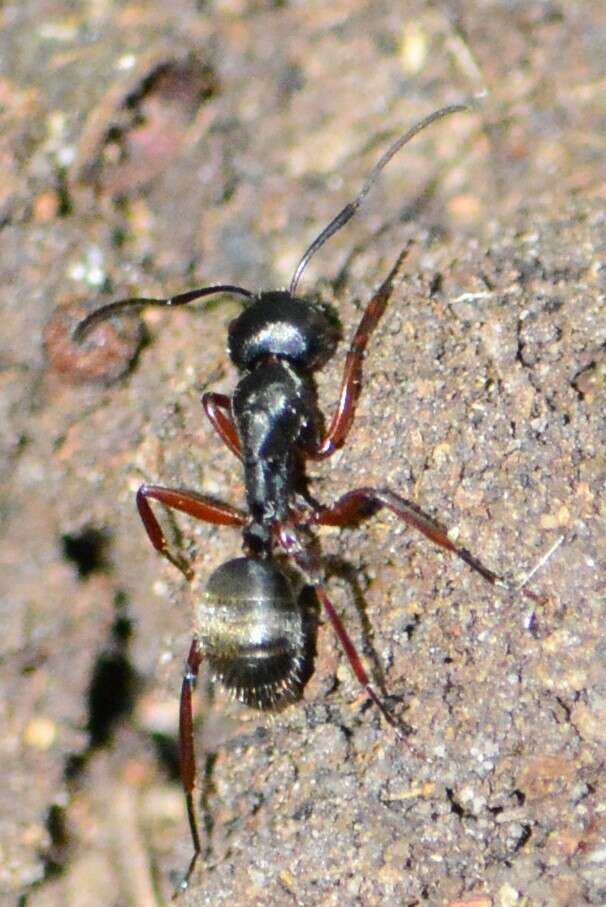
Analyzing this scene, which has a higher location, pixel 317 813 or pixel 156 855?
pixel 156 855

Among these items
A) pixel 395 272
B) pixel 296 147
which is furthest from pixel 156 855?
pixel 296 147

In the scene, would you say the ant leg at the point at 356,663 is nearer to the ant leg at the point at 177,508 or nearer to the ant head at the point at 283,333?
the ant leg at the point at 177,508

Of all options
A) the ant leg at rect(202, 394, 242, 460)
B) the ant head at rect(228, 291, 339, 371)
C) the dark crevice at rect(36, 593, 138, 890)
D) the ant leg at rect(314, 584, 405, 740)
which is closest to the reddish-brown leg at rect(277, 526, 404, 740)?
the ant leg at rect(314, 584, 405, 740)

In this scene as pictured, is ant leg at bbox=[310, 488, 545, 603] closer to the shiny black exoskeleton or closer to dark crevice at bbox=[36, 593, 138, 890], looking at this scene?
the shiny black exoskeleton

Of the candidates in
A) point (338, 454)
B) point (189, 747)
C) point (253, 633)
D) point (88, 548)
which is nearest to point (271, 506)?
point (338, 454)

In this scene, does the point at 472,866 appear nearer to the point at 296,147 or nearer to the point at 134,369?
the point at 134,369

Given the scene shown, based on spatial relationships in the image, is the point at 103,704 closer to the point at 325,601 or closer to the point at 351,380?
the point at 325,601

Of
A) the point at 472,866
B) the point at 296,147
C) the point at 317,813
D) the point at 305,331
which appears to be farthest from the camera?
the point at 296,147
